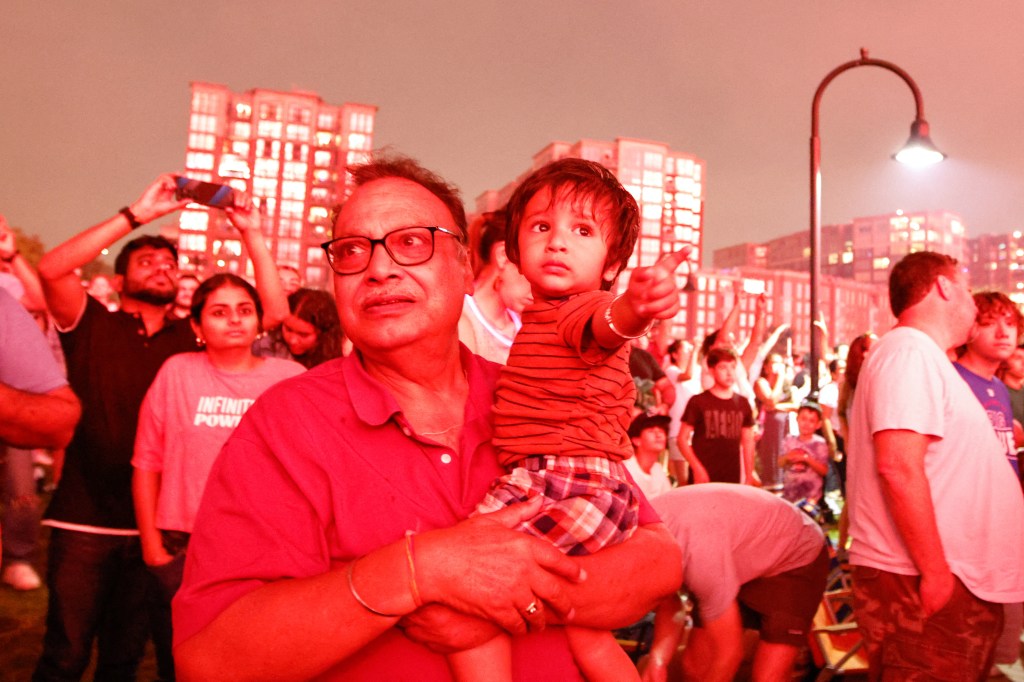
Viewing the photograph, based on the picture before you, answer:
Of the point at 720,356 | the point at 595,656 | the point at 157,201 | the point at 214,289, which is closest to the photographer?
the point at 595,656

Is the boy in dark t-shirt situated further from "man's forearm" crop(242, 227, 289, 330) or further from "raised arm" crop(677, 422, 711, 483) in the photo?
"man's forearm" crop(242, 227, 289, 330)

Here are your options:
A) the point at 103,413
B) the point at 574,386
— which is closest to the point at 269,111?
the point at 103,413

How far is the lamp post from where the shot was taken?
8805 millimetres

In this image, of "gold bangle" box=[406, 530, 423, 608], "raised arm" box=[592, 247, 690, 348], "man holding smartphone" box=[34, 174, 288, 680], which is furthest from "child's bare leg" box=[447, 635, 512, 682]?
"man holding smartphone" box=[34, 174, 288, 680]

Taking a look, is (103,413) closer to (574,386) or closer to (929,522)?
(574,386)

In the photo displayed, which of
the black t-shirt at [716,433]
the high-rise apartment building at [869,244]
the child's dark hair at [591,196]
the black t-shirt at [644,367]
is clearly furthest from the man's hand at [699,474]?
the high-rise apartment building at [869,244]

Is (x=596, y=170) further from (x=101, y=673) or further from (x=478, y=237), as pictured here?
(x=101, y=673)

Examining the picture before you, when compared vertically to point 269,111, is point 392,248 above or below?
below

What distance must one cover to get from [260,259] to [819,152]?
6616mm

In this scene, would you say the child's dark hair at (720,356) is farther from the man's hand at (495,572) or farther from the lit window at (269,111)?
the lit window at (269,111)

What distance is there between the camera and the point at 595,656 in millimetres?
1785

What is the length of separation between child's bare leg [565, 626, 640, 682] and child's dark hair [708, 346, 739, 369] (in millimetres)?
5959

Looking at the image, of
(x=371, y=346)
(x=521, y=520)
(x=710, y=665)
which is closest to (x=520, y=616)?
(x=521, y=520)

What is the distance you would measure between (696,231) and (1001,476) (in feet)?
436
